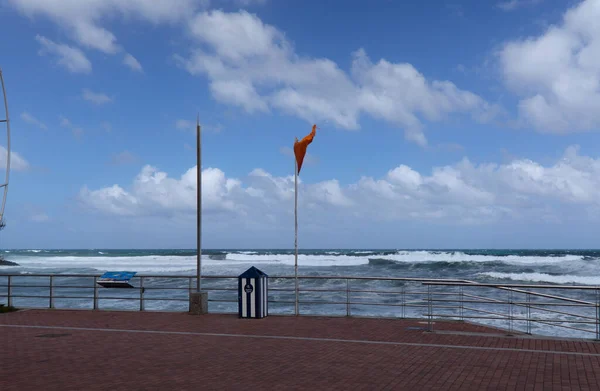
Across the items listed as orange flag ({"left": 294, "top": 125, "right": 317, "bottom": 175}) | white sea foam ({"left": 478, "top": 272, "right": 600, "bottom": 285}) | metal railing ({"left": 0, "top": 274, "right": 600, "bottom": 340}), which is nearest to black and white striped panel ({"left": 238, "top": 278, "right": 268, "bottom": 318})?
metal railing ({"left": 0, "top": 274, "right": 600, "bottom": 340})

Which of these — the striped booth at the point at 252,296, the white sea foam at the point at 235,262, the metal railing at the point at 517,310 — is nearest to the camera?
the metal railing at the point at 517,310

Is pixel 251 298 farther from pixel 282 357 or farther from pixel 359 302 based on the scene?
pixel 282 357

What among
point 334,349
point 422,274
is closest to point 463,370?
point 334,349

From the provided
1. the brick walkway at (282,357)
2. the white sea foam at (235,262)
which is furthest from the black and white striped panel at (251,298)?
the white sea foam at (235,262)

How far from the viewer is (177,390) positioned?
718 cm

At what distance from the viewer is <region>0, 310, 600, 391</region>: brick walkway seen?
761cm

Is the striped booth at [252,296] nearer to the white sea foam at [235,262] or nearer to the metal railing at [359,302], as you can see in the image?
the metal railing at [359,302]

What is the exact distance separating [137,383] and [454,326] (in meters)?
7.68

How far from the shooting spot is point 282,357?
9.38 m

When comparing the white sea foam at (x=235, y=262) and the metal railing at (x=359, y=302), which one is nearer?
the metal railing at (x=359, y=302)

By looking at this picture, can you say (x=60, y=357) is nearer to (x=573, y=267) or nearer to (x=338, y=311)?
(x=338, y=311)

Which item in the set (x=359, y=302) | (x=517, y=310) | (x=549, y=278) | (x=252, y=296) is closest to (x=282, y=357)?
(x=252, y=296)

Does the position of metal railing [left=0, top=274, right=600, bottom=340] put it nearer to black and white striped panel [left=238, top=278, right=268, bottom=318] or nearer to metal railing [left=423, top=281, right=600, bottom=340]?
metal railing [left=423, top=281, right=600, bottom=340]

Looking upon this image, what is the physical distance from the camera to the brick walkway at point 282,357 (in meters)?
7.61
